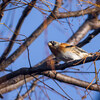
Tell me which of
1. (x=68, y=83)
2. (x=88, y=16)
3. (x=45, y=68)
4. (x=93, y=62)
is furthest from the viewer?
(x=88, y=16)

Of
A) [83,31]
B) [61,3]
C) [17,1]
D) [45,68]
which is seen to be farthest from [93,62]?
[83,31]

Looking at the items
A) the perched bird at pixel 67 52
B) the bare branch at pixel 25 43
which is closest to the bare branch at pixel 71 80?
the bare branch at pixel 25 43

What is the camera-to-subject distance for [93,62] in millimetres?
2080

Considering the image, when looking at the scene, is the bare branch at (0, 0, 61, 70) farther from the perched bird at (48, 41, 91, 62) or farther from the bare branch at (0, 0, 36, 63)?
the perched bird at (48, 41, 91, 62)

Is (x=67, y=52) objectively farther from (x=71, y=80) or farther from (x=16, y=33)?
(x=71, y=80)

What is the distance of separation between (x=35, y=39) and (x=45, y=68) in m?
1.31

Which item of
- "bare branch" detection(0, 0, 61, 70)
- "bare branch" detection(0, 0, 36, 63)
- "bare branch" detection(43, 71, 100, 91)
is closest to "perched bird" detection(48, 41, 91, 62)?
"bare branch" detection(0, 0, 61, 70)

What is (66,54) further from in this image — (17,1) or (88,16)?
(17,1)

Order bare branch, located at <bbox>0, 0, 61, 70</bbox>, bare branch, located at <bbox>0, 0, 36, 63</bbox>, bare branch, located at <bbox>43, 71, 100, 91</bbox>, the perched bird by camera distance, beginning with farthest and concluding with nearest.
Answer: the perched bird
bare branch, located at <bbox>0, 0, 36, 63</bbox>
bare branch, located at <bbox>0, 0, 61, 70</bbox>
bare branch, located at <bbox>43, 71, 100, 91</bbox>

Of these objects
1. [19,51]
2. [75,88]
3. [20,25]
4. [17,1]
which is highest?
[17,1]

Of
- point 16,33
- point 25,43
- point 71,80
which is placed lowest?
point 71,80

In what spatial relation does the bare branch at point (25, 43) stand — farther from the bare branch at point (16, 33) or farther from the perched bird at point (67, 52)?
the perched bird at point (67, 52)

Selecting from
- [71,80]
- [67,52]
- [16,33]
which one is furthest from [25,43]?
[71,80]

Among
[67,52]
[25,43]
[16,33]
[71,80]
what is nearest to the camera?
[71,80]
